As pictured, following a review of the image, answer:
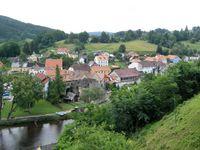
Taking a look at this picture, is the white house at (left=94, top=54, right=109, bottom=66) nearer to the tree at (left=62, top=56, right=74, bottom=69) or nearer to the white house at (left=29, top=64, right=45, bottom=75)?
the tree at (left=62, top=56, right=74, bottom=69)

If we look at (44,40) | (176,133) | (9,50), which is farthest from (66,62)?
(176,133)

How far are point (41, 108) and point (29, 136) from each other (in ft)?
43.5

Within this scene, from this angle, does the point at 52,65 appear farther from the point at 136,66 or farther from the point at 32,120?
the point at 32,120

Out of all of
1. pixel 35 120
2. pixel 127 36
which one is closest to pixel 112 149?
pixel 35 120

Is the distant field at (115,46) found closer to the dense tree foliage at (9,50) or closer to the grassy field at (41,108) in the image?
the dense tree foliage at (9,50)

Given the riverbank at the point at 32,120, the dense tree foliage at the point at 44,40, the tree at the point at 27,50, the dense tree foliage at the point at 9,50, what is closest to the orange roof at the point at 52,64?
the dense tree foliage at the point at 9,50

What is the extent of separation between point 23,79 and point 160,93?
24.2 metres

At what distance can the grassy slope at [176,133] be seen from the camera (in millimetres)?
25250

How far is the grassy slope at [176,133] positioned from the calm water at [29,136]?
595 inches

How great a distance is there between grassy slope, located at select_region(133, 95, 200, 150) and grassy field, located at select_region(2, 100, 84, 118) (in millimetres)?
26744

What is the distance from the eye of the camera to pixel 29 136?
1853 inches

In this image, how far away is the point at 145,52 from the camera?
132125mm

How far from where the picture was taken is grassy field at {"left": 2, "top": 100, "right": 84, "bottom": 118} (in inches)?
2228

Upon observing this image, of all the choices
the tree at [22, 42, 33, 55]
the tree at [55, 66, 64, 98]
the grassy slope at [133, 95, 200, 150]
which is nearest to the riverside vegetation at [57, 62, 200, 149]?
the grassy slope at [133, 95, 200, 150]
